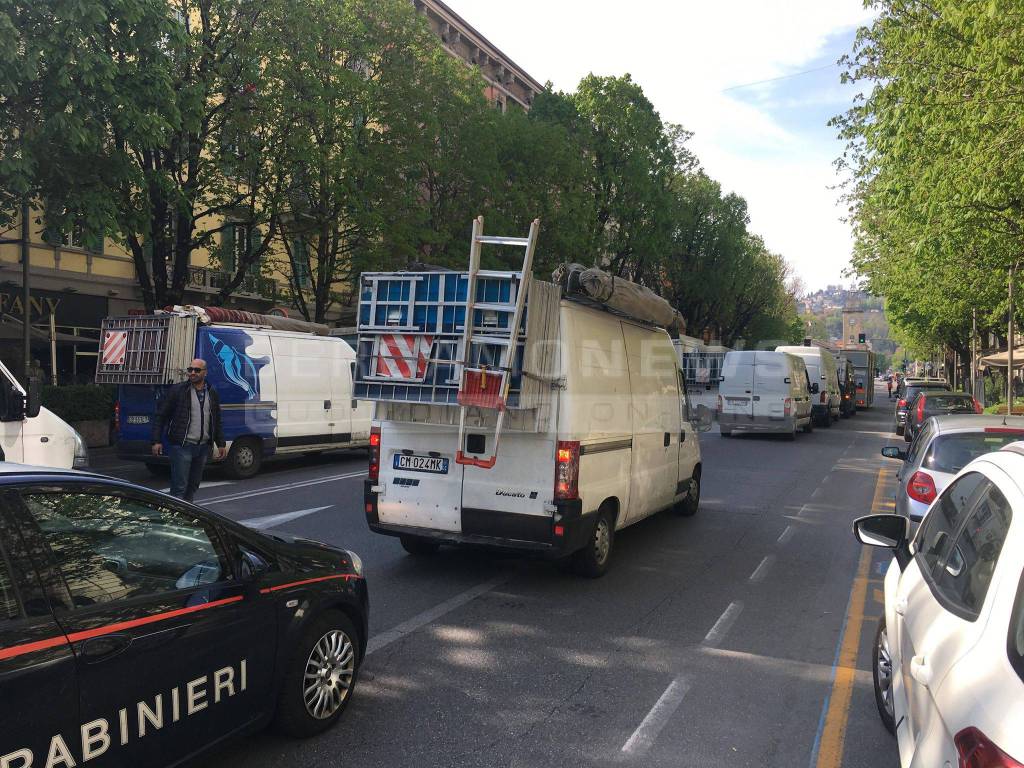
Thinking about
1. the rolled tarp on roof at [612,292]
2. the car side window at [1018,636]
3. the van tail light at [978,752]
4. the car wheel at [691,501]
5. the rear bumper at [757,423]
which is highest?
the rolled tarp on roof at [612,292]

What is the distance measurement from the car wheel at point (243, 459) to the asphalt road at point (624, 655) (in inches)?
131

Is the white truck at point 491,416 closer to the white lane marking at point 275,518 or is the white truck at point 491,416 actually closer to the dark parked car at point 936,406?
the white lane marking at point 275,518

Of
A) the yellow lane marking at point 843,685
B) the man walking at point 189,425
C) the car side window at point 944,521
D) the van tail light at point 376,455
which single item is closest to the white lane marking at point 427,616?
the van tail light at point 376,455

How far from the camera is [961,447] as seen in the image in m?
7.20

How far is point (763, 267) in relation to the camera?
59.2 metres

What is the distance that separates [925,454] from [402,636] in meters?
4.89

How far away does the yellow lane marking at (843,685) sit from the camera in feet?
13.2

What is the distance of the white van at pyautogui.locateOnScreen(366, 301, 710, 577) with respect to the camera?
6.51 m

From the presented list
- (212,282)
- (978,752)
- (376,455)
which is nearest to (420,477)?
(376,455)

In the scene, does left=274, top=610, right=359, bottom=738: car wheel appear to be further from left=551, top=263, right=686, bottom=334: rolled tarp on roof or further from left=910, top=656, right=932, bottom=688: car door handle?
left=551, top=263, right=686, bottom=334: rolled tarp on roof

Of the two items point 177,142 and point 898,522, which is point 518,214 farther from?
point 898,522

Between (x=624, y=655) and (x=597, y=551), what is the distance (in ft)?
6.02

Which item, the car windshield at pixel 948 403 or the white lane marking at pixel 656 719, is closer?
the white lane marking at pixel 656 719

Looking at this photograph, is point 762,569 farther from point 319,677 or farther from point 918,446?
point 319,677
